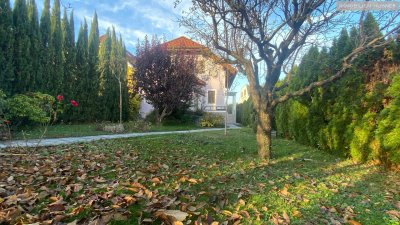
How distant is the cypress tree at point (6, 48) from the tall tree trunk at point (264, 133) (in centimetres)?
1000

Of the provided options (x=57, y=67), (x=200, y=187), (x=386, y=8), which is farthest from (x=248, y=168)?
(x=57, y=67)

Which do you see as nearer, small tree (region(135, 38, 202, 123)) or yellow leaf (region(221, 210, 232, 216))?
yellow leaf (region(221, 210, 232, 216))

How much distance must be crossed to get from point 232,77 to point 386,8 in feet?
46.7

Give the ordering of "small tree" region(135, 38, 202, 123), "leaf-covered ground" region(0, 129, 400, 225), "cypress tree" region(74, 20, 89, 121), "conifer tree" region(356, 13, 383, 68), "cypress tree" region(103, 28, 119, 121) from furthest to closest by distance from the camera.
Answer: "cypress tree" region(103, 28, 119, 121) → "small tree" region(135, 38, 202, 123) → "cypress tree" region(74, 20, 89, 121) → "conifer tree" region(356, 13, 383, 68) → "leaf-covered ground" region(0, 129, 400, 225)

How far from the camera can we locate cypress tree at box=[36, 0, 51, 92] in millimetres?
12695

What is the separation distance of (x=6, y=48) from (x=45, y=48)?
2.29 meters

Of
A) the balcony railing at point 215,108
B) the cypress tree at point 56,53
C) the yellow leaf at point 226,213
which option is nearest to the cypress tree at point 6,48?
the cypress tree at point 56,53

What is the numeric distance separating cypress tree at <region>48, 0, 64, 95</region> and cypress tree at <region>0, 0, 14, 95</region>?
241 centimetres

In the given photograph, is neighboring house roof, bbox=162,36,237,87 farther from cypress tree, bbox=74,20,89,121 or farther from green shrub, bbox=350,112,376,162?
cypress tree, bbox=74,20,89,121

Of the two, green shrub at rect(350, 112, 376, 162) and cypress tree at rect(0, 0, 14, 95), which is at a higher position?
cypress tree at rect(0, 0, 14, 95)

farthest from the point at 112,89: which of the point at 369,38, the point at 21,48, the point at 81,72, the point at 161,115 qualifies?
the point at 369,38

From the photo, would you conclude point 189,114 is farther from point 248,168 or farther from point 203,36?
point 248,168

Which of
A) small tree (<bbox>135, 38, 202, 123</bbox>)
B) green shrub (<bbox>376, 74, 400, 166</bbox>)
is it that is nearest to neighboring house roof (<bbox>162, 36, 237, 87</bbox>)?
small tree (<bbox>135, 38, 202, 123</bbox>)

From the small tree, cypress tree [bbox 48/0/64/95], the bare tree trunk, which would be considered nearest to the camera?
cypress tree [bbox 48/0/64/95]
